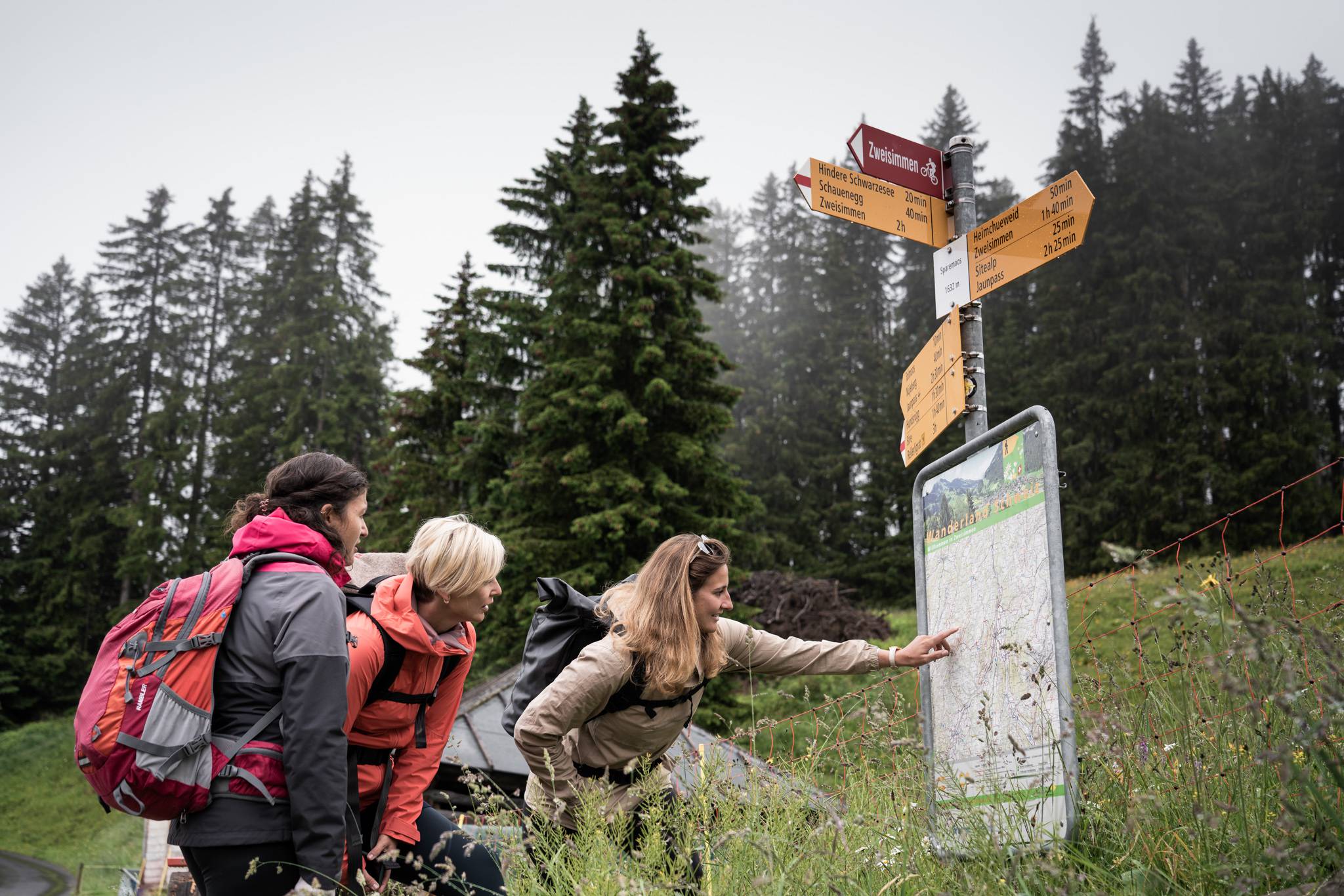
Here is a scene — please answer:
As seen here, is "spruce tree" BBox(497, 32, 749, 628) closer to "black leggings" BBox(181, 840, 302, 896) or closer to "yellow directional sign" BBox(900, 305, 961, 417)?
"yellow directional sign" BBox(900, 305, 961, 417)

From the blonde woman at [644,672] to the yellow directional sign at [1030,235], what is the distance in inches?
48.5

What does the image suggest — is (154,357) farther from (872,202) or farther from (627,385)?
(872,202)

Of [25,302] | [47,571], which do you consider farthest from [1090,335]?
[25,302]

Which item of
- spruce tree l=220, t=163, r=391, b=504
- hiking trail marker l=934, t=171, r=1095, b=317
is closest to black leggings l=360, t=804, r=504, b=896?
hiking trail marker l=934, t=171, r=1095, b=317

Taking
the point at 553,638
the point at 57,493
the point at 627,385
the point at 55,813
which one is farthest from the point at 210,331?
the point at 553,638

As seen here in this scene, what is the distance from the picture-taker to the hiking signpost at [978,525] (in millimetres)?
2268

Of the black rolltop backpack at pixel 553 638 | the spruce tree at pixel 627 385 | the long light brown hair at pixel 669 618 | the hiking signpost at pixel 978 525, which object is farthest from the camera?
the spruce tree at pixel 627 385

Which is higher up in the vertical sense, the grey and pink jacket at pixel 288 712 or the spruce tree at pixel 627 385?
the spruce tree at pixel 627 385

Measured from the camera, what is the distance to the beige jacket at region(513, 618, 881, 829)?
303 cm

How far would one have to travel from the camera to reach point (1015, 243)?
3.16 meters

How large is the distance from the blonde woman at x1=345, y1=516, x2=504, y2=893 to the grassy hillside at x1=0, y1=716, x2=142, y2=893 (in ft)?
48.7

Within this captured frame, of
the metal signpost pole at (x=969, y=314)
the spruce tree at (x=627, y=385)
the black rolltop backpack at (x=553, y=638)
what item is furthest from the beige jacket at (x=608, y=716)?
the spruce tree at (x=627, y=385)

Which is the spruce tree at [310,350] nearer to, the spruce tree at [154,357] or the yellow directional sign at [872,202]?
the spruce tree at [154,357]

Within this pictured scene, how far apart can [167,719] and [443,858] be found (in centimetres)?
108
